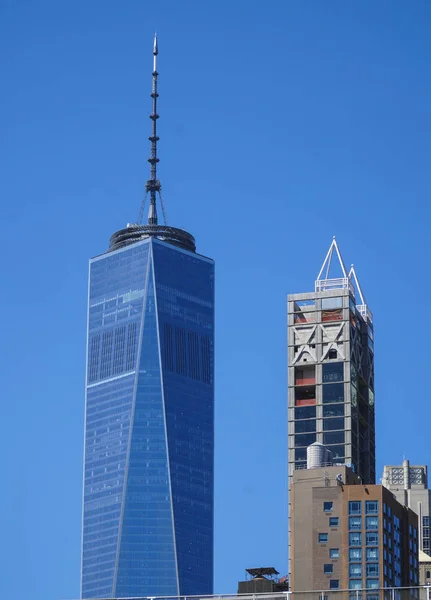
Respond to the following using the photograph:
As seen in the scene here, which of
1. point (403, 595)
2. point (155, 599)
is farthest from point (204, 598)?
point (403, 595)

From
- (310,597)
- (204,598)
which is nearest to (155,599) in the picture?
(204,598)

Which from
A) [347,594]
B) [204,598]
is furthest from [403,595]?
[204,598]

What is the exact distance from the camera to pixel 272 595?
9281cm

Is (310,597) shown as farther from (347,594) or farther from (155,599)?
(155,599)

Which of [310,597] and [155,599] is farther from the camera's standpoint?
[155,599]

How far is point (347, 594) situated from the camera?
9162 cm

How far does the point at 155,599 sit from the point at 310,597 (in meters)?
10.1

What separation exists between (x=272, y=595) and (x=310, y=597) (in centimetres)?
241

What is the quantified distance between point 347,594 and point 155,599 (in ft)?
37.8

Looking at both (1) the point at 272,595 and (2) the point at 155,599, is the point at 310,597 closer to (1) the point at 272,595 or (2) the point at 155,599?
(1) the point at 272,595

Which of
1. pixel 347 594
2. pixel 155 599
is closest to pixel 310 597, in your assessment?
pixel 347 594

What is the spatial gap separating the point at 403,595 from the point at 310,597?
15.4 ft

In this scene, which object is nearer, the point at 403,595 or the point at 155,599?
the point at 403,595

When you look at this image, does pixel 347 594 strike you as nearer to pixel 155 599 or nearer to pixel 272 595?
pixel 272 595
